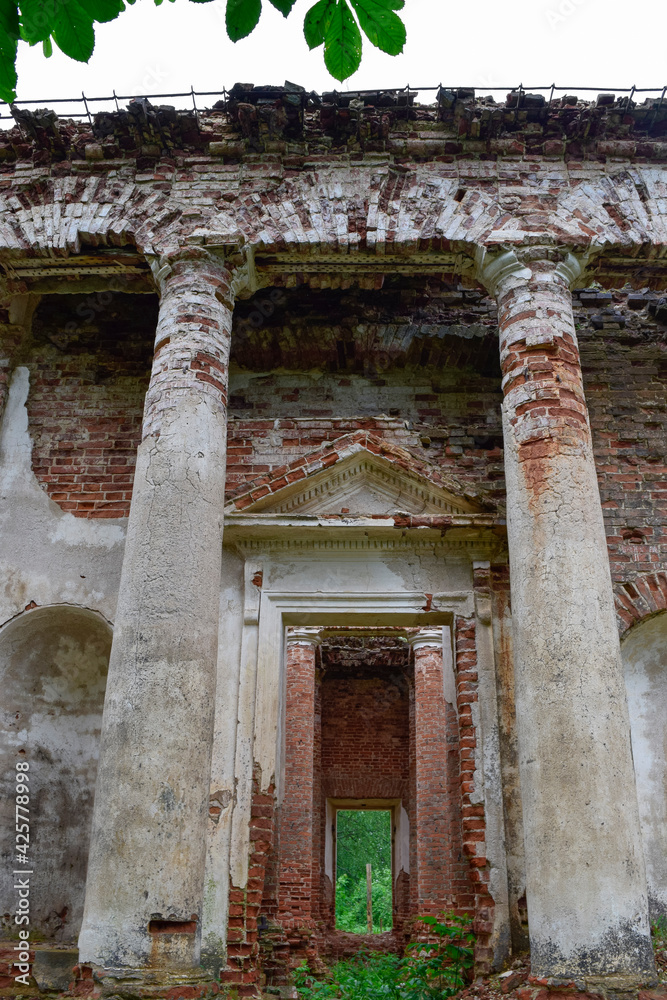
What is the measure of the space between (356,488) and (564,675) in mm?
2760

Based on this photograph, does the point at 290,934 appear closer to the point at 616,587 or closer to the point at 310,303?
the point at 616,587

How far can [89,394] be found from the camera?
23.0 feet

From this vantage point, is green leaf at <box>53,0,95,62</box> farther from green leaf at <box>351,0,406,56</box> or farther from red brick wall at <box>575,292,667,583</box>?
red brick wall at <box>575,292,667,583</box>

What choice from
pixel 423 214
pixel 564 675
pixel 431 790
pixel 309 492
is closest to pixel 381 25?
pixel 564 675

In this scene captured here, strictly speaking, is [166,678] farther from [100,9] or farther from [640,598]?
[640,598]

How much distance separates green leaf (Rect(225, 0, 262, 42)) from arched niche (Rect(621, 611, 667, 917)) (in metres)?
4.96

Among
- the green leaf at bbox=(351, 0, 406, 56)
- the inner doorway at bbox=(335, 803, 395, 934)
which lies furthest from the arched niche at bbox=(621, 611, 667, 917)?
the inner doorway at bbox=(335, 803, 395, 934)

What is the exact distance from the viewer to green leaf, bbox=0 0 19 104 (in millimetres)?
1936

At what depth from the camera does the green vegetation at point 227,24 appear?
78.2 inches

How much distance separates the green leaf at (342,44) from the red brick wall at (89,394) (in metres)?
4.78

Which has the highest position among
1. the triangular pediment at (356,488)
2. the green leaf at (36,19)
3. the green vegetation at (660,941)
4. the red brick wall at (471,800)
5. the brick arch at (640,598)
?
the triangular pediment at (356,488)

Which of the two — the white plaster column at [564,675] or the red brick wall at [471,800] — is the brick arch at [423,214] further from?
the red brick wall at [471,800]

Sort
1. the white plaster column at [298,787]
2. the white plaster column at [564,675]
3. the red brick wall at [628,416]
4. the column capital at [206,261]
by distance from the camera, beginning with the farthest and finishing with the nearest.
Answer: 1. the white plaster column at [298,787]
2. the red brick wall at [628,416]
3. the column capital at [206,261]
4. the white plaster column at [564,675]

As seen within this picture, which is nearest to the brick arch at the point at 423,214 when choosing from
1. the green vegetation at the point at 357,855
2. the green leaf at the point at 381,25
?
the green leaf at the point at 381,25
